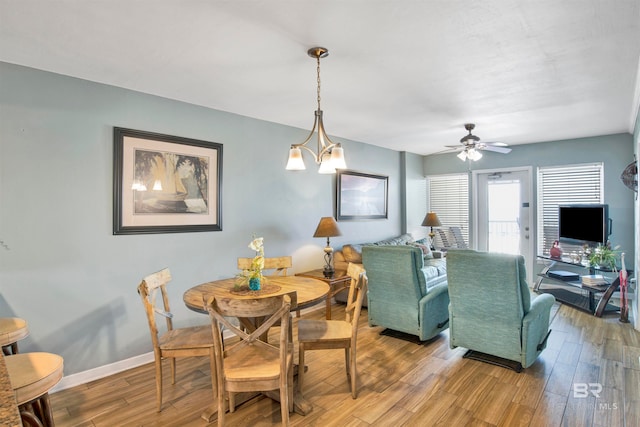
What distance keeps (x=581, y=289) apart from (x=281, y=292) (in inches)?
194

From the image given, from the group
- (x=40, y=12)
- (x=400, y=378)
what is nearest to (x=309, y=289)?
(x=400, y=378)

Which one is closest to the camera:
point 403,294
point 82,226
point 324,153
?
point 324,153

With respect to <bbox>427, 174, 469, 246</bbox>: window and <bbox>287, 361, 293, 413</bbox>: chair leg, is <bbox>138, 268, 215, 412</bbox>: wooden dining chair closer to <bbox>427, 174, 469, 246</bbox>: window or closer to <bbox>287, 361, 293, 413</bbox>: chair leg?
<bbox>287, 361, 293, 413</bbox>: chair leg

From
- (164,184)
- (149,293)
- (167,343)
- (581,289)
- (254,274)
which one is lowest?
(581,289)

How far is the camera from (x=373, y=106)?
12.2 feet

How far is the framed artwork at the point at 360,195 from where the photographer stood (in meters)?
5.24

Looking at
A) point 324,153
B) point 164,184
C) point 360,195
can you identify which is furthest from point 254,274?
point 360,195

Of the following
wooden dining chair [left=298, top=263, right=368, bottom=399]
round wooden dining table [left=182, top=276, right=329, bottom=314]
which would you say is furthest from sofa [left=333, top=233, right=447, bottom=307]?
wooden dining chair [left=298, top=263, right=368, bottom=399]

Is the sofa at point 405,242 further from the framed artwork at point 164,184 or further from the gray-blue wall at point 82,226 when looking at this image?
the framed artwork at point 164,184

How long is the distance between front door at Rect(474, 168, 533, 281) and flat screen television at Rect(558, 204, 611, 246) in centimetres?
65

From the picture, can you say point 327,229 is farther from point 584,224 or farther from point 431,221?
point 584,224

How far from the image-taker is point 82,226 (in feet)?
9.30

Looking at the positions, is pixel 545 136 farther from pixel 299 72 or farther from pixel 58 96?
pixel 58 96

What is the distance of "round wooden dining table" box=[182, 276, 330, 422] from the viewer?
2.23 metres
